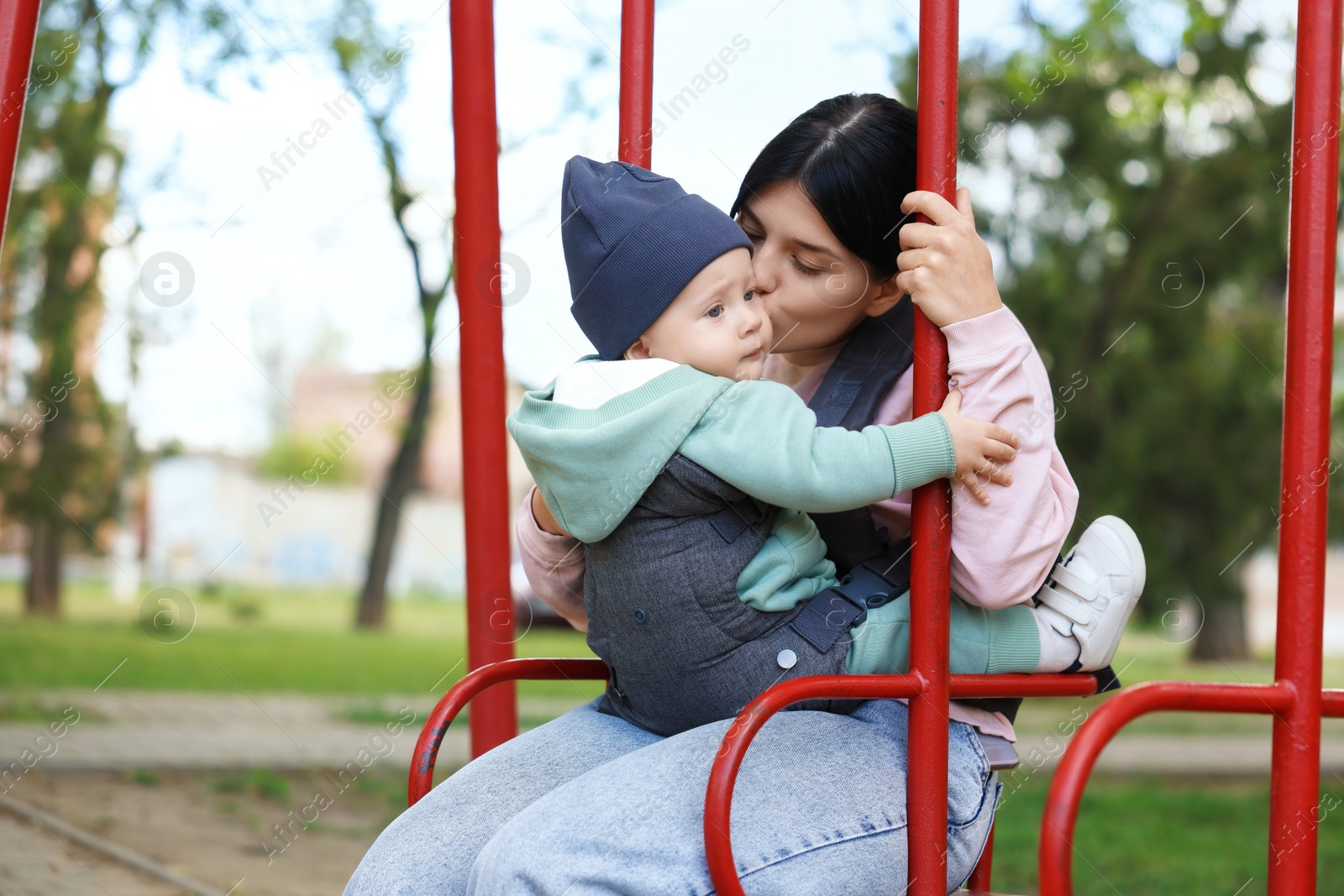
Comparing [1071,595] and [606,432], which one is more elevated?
[606,432]

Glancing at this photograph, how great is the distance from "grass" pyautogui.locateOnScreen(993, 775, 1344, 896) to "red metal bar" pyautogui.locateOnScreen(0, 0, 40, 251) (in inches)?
140

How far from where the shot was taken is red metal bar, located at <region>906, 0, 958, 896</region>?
1202 millimetres

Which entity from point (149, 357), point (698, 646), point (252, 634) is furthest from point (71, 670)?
point (698, 646)

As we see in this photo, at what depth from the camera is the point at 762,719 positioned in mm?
1104

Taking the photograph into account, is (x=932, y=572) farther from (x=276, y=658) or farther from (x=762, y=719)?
(x=276, y=658)

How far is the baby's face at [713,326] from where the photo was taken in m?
1.30

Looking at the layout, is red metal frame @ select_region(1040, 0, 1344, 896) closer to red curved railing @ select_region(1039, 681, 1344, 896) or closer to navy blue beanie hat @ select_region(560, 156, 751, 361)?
red curved railing @ select_region(1039, 681, 1344, 896)

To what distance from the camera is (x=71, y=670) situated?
8586 millimetres

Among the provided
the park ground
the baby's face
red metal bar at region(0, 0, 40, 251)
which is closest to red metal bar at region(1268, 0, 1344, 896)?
the baby's face

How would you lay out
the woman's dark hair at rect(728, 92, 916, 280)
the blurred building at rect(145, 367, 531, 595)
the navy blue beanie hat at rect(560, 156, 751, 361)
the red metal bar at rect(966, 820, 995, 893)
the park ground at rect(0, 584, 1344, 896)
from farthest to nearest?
the blurred building at rect(145, 367, 531, 595) < the park ground at rect(0, 584, 1344, 896) < the red metal bar at rect(966, 820, 995, 893) < the woman's dark hair at rect(728, 92, 916, 280) < the navy blue beanie hat at rect(560, 156, 751, 361)

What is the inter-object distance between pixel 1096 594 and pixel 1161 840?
459 cm

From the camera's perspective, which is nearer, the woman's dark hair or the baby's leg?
the baby's leg

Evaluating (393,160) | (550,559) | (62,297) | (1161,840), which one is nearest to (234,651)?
(62,297)

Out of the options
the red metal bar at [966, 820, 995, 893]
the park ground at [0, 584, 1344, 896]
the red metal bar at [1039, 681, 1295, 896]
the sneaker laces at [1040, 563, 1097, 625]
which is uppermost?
the sneaker laces at [1040, 563, 1097, 625]
